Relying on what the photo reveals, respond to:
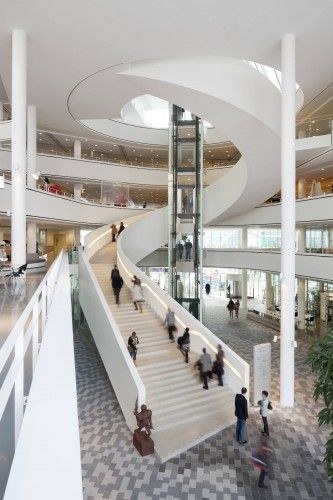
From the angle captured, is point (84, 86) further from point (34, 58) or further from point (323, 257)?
point (323, 257)

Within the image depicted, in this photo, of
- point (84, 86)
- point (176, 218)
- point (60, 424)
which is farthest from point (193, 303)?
point (60, 424)

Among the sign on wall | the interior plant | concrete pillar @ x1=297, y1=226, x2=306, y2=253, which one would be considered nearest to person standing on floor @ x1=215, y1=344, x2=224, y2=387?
the sign on wall

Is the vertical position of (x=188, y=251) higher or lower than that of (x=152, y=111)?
lower

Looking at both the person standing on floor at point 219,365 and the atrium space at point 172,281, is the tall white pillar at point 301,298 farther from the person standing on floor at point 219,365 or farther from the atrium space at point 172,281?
the person standing on floor at point 219,365

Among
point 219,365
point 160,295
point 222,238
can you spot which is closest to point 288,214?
point 219,365

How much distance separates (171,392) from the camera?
1037 centimetres

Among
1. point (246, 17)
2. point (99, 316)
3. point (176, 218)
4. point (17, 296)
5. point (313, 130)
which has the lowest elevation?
point (99, 316)

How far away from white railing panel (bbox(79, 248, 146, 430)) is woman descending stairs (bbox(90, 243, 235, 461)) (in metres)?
0.69

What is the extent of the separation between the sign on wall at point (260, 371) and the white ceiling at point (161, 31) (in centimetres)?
943

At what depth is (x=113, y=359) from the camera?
11047mm

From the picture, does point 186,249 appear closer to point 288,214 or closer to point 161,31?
point 288,214

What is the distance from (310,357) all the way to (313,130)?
38.5 ft

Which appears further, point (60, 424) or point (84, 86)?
point (84, 86)

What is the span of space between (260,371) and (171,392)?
8.39ft
